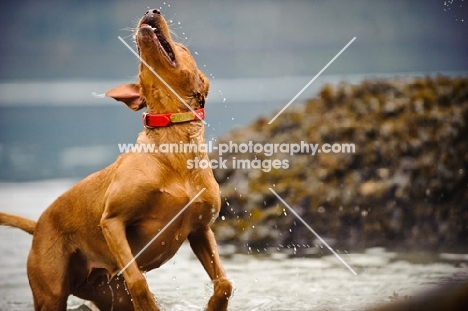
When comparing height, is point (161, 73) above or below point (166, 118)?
above

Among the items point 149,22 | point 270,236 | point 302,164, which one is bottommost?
point 270,236

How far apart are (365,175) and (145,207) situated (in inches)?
136

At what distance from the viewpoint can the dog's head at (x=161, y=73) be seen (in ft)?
12.5

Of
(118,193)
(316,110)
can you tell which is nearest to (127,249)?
(118,193)

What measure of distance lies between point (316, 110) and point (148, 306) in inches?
179

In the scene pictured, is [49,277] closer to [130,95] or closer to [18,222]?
[18,222]

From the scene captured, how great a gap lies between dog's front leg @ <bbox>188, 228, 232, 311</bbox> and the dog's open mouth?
86 centimetres

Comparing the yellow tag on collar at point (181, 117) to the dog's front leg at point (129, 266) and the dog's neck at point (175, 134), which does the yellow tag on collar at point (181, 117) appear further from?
the dog's front leg at point (129, 266)

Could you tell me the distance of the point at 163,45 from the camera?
391cm

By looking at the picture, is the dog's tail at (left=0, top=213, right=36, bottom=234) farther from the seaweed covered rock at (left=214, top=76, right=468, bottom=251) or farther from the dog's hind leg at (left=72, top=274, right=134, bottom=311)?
→ the seaweed covered rock at (left=214, top=76, right=468, bottom=251)

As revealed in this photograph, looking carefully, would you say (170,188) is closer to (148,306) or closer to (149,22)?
(148,306)

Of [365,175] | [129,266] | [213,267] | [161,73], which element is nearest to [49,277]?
[129,266]

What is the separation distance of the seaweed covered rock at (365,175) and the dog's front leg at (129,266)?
2828mm

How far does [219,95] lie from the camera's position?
4719 mm
